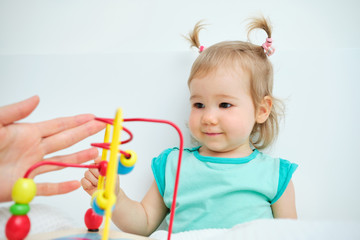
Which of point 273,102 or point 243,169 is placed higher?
point 273,102

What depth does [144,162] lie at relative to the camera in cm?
110

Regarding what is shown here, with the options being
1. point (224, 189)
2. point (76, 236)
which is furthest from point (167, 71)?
point (76, 236)

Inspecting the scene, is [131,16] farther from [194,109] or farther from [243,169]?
[243,169]

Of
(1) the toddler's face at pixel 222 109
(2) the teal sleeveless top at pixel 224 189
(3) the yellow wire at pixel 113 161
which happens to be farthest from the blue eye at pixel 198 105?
(3) the yellow wire at pixel 113 161

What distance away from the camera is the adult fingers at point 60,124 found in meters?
0.72

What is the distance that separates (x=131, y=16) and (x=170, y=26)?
16 centimetres

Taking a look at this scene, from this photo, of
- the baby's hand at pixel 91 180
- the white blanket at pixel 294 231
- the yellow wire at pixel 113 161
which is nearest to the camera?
the yellow wire at pixel 113 161

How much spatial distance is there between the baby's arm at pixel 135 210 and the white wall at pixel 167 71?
0.32ft

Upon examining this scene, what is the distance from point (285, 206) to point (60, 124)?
0.62 m

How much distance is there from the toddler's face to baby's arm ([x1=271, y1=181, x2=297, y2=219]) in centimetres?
19

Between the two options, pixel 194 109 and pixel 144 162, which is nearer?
pixel 194 109

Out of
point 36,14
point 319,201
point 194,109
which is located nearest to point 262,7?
point 194,109

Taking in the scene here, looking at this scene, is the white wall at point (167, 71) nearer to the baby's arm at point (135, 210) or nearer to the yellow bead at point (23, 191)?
the baby's arm at point (135, 210)

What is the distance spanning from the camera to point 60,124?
0.74 metres
